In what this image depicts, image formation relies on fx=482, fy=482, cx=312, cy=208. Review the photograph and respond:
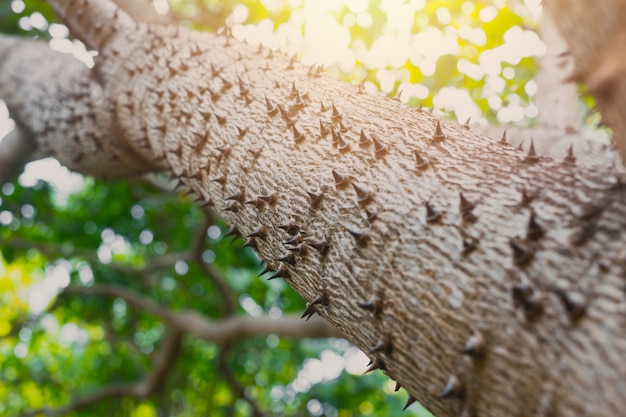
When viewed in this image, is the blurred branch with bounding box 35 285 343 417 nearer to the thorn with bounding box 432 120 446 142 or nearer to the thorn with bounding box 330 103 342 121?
the thorn with bounding box 330 103 342 121

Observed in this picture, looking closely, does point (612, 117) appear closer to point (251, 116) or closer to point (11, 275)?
point (251, 116)

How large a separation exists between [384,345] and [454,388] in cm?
22

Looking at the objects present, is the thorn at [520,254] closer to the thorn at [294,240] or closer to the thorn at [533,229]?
the thorn at [533,229]

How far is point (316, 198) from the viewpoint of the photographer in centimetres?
148

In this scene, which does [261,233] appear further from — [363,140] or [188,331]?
[188,331]

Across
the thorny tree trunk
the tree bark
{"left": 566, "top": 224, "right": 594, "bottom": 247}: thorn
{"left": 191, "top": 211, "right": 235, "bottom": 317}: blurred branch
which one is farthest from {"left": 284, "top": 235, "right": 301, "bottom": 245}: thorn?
{"left": 191, "top": 211, "right": 235, "bottom": 317}: blurred branch

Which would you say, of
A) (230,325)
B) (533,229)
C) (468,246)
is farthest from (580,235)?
(230,325)

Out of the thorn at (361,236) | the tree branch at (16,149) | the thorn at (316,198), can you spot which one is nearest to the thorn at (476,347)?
the thorn at (361,236)

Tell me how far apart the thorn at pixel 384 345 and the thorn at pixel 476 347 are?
240mm

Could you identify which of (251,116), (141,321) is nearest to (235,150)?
(251,116)

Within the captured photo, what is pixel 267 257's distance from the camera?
177 centimetres

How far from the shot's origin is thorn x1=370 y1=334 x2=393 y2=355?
A: 1.25 meters

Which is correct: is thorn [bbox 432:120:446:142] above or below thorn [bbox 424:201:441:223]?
above

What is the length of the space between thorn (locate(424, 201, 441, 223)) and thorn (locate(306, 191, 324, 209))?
0.36 m
